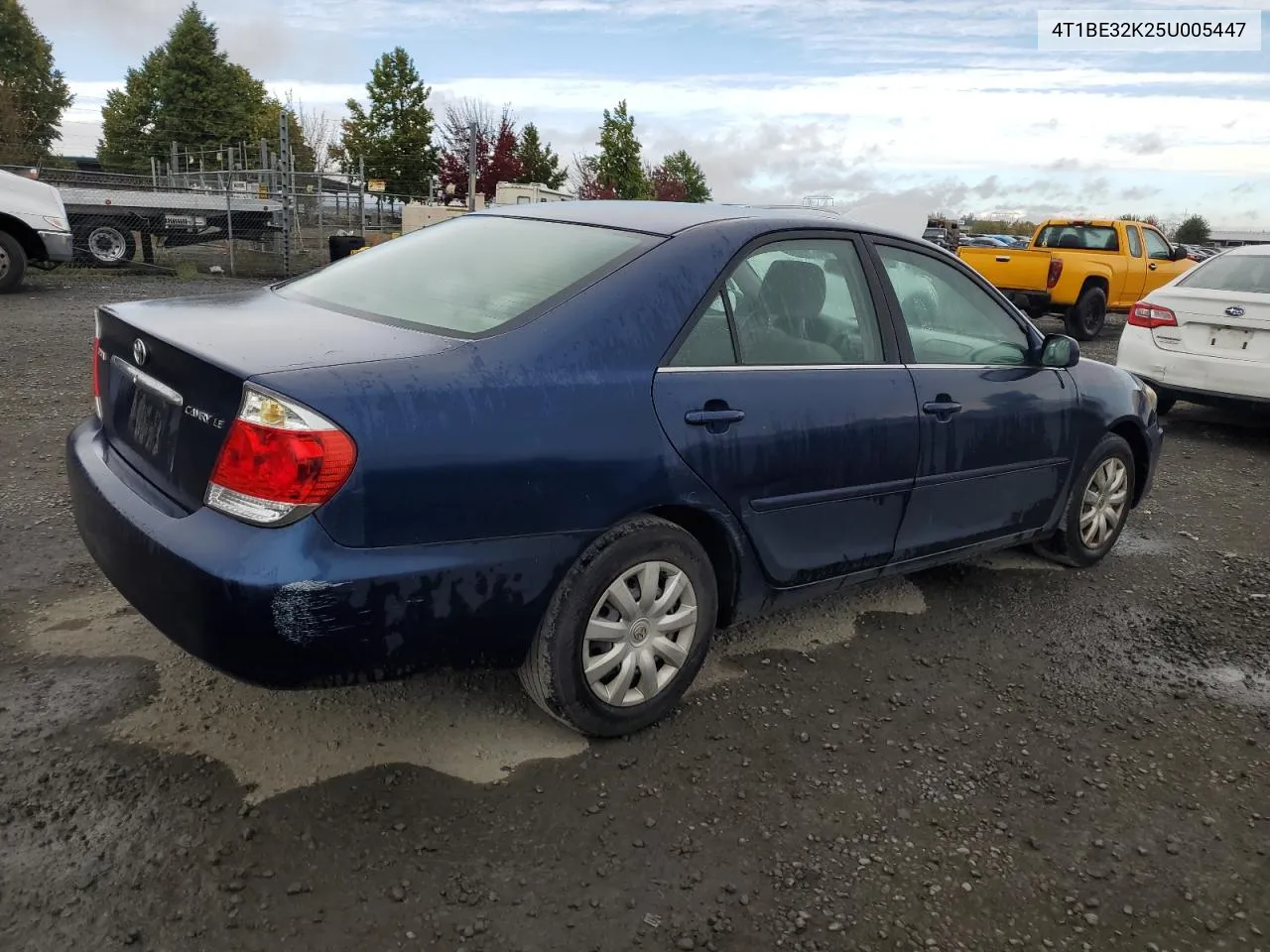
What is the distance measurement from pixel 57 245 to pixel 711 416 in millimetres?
12160

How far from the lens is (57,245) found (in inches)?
488

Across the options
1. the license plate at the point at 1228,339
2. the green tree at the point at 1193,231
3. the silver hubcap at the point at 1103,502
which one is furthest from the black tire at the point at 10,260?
the green tree at the point at 1193,231

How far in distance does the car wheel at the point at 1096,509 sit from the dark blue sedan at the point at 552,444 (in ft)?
2.22

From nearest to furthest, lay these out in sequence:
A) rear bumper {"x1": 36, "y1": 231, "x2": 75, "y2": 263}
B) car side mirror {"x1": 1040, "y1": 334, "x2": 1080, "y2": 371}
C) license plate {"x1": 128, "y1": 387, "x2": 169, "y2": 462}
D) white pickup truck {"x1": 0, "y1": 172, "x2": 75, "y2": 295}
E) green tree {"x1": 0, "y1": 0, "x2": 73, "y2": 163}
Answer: license plate {"x1": 128, "y1": 387, "x2": 169, "y2": 462} → car side mirror {"x1": 1040, "y1": 334, "x2": 1080, "y2": 371} → white pickup truck {"x1": 0, "y1": 172, "x2": 75, "y2": 295} → rear bumper {"x1": 36, "y1": 231, "x2": 75, "y2": 263} → green tree {"x1": 0, "y1": 0, "x2": 73, "y2": 163}

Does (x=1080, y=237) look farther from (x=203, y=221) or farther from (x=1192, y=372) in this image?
(x=203, y=221)

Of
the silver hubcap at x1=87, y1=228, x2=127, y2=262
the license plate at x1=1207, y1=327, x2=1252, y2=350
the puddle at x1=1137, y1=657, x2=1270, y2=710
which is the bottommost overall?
the puddle at x1=1137, y1=657, x2=1270, y2=710

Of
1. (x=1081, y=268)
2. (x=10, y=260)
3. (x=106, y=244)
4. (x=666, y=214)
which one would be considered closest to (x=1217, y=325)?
(x=666, y=214)

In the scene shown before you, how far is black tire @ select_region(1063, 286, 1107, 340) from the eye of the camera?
1477cm

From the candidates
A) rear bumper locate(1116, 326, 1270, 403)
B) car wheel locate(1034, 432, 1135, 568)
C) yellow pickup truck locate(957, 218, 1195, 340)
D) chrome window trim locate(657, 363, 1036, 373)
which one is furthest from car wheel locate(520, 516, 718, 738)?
yellow pickup truck locate(957, 218, 1195, 340)

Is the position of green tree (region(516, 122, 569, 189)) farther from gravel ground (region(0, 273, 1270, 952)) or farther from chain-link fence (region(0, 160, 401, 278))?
gravel ground (region(0, 273, 1270, 952))

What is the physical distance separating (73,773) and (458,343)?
1.50m

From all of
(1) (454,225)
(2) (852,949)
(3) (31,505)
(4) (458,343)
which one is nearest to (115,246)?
(3) (31,505)

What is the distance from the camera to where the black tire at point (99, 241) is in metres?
16.9

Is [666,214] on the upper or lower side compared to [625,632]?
upper
